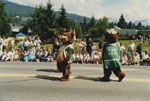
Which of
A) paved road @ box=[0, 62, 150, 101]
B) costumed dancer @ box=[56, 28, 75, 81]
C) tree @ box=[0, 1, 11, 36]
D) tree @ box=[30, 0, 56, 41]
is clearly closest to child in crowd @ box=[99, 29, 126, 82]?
paved road @ box=[0, 62, 150, 101]

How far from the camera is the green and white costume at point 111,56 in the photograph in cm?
628

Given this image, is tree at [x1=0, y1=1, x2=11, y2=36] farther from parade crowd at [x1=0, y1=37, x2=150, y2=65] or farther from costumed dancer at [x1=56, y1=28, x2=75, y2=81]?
costumed dancer at [x1=56, y1=28, x2=75, y2=81]

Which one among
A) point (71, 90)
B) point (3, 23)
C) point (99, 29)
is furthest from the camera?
point (99, 29)

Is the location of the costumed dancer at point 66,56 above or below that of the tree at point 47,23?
below

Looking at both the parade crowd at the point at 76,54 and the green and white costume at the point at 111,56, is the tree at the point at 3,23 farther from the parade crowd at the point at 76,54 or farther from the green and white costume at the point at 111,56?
the green and white costume at the point at 111,56

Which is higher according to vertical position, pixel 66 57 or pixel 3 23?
pixel 3 23

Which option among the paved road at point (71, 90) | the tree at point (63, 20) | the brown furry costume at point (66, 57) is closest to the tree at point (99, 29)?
the tree at point (63, 20)

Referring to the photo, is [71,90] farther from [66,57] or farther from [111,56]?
[111,56]

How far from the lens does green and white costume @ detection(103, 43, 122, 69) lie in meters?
6.28

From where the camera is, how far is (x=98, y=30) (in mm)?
67812

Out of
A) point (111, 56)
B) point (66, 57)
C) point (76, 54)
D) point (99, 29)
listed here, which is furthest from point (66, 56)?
point (99, 29)

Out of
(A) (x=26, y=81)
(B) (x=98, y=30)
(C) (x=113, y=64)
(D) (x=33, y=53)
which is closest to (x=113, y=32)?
(C) (x=113, y=64)

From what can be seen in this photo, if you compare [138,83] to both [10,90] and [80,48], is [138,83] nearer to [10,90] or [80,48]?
[10,90]

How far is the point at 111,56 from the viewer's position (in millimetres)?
6320
